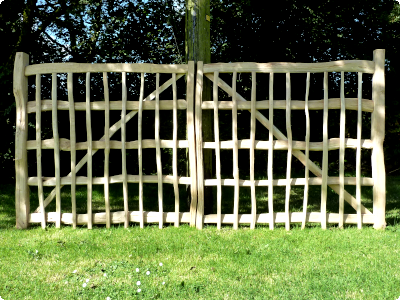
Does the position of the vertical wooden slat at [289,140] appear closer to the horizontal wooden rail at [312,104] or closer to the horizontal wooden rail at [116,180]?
the horizontal wooden rail at [312,104]

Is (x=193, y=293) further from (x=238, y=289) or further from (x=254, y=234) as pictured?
(x=254, y=234)

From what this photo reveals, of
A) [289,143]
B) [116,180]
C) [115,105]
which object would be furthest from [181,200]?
[289,143]

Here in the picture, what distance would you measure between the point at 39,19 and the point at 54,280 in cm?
667

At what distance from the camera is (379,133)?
16.5ft

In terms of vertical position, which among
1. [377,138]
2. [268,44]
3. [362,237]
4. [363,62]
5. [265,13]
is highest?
[265,13]

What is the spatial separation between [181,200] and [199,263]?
3.42m

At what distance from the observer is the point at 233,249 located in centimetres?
427

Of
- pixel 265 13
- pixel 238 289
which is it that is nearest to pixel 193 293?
pixel 238 289

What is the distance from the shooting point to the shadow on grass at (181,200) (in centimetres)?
638

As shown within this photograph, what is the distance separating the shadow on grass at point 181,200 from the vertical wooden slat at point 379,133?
0.60 meters

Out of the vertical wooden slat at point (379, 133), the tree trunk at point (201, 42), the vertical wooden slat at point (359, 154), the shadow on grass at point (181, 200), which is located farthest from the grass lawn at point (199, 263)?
the shadow on grass at point (181, 200)

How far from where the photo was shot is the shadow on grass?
638 centimetres

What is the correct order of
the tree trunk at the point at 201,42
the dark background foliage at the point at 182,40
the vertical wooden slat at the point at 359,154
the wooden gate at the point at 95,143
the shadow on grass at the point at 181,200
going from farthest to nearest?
the dark background foliage at the point at 182,40 < the shadow on grass at the point at 181,200 < the tree trunk at the point at 201,42 < the wooden gate at the point at 95,143 < the vertical wooden slat at the point at 359,154

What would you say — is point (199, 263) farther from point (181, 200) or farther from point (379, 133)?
point (181, 200)
